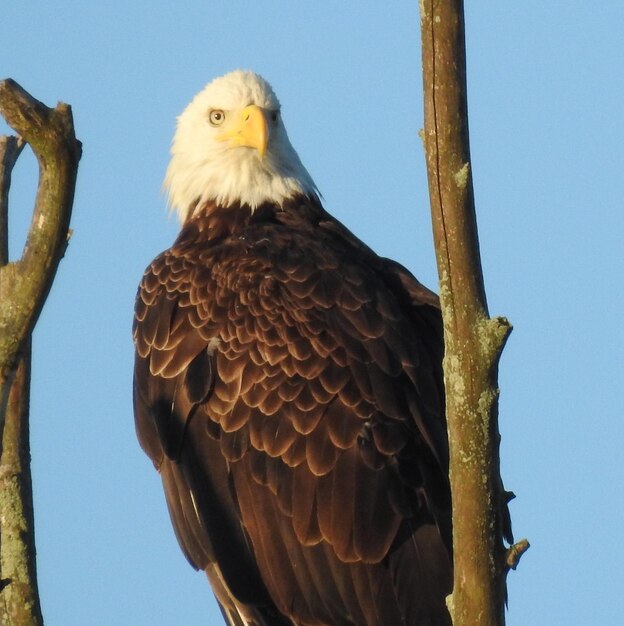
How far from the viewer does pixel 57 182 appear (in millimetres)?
4434

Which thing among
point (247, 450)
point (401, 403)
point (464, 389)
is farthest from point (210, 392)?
point (464, 389)

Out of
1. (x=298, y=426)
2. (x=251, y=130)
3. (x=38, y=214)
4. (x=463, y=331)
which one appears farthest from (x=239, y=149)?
(x=463, y=331)

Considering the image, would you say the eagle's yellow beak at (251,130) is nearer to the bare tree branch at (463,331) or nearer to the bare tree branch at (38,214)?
the bare tree branch at (38,214)

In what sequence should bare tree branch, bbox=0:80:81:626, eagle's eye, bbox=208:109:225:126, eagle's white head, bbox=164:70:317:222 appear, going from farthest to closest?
eagle's eye, bbox=208:109:225:126 < eagle's white head, bbox=164:70:317:222 < bare tree branch, bbox=0:80:81:626

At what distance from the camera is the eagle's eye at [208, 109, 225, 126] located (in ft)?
23.7

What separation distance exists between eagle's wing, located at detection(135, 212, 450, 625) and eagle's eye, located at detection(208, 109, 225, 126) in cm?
126


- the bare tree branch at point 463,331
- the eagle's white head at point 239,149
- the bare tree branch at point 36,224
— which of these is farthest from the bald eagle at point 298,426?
the bare tree branch at point 463,331

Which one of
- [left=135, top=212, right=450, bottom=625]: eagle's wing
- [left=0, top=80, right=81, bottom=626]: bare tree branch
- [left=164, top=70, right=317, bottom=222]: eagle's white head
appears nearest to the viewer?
[left=0, top=80, right=81, bottom=626]: bare tree branch

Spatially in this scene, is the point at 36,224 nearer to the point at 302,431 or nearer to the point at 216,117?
the point at 302,431

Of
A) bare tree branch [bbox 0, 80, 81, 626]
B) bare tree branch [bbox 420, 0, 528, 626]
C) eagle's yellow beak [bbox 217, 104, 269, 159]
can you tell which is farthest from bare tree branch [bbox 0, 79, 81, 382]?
eagle's yellow beak [bbox 217, 104, 269, 159]

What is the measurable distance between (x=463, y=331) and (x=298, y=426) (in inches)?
79.5

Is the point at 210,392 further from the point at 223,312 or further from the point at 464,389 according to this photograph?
the point at 464,389

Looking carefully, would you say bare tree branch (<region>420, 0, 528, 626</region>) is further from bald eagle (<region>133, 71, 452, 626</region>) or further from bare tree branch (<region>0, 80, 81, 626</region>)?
bald eagle (<region>133, 71, 452, 626</region>)

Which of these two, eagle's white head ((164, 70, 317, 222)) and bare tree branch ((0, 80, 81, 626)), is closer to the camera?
bare tree branch ((0, 80, 81, 626))
